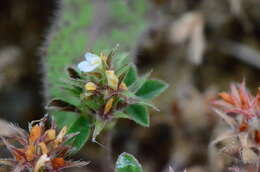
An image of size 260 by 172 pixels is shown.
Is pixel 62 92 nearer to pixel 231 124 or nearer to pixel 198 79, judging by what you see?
pixel 231 124

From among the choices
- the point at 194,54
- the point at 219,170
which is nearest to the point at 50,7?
the point at 194,54

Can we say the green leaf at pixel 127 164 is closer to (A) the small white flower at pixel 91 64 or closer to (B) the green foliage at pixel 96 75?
(B) the green foliage at pixel 96 75

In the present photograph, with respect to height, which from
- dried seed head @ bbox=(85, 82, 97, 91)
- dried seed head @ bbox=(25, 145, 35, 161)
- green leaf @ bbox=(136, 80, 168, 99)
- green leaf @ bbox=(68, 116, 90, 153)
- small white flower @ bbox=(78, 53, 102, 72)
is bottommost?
dried seed head @ bbox=(25, 145, 35, 161)

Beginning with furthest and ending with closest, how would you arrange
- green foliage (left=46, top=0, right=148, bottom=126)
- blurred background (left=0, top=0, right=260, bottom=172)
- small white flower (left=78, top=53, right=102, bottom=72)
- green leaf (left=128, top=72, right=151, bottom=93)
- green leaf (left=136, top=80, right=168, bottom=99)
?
blurred background (left=0, top=0, right=260, bottom=172) → green foliage (left=46, top=0, right=148, bottom=126) → green leaf (left=136, top=80, right=168, bottom=99) → green leaf (left=128, top=72, right=151, bottom=93) → small white flower (left=78, top=53, right=102, bottom=72)

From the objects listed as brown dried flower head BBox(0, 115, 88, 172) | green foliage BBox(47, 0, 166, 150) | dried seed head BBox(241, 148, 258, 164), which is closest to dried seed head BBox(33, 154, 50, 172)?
brown dried flower head BBox(0, 115, 88, 172)

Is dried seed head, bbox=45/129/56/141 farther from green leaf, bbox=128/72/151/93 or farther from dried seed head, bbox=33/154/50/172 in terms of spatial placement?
green leaf, bbox=128/72/151/93

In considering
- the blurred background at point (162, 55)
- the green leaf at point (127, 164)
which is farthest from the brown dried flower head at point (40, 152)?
the blurred background at point (162, 55)
